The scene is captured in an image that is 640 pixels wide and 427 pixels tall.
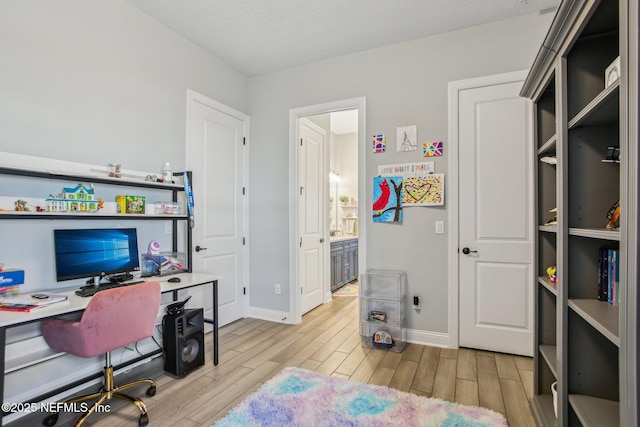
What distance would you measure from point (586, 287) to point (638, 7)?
111cm

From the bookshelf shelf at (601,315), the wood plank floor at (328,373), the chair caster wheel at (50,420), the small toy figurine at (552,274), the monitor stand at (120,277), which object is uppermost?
the small toy figurine at (552,274)

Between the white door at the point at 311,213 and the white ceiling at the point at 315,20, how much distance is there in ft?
3.10

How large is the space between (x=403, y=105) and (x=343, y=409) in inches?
104

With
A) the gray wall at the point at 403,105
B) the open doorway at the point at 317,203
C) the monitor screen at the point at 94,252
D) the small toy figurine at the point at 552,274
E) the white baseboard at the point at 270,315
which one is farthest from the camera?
the white baseboard at the point at 270,315

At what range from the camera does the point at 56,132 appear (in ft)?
7.28

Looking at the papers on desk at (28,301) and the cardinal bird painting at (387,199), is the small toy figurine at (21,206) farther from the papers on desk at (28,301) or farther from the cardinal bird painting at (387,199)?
the cardinal bird painting at (387,199)

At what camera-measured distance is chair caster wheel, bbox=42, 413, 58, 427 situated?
1.90 metres

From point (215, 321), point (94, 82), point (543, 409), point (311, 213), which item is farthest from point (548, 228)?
point (94, 82)

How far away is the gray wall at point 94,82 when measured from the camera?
6.71 ft

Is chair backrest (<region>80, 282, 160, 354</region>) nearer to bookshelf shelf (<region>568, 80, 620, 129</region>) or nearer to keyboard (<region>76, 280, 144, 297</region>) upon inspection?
keyboard (<region>76, 280, 144, 297</region>)

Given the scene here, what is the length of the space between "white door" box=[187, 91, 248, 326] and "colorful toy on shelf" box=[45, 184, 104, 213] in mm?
1073

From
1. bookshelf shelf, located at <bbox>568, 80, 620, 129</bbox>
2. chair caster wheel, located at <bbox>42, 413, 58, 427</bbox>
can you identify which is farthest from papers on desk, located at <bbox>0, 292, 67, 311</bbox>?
bookshelf shelf, located at <bbox>568, 80, 620, 129</bbox>

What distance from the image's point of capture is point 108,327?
1.88 m

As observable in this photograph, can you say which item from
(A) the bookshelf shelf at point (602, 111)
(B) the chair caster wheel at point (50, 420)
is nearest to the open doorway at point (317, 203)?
(A) the bookshelf shelf at point (602, 111)
